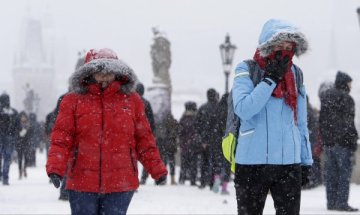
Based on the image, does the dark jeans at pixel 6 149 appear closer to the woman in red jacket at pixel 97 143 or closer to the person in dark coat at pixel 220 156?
the person in dark coat at pixel 220 156

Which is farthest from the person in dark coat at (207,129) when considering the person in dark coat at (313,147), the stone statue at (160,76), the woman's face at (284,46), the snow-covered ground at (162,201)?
the woman's face at (284,46)

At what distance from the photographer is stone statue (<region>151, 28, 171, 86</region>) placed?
2077 centimetres

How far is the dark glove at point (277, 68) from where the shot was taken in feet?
13.0

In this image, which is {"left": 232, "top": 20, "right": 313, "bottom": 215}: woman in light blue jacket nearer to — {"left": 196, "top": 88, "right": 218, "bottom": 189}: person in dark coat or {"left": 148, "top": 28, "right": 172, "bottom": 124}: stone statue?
{"left": 196, "top": 88, "right": 218, "bottom": 189}: person in dark coat

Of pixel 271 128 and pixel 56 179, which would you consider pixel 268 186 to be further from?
pixel 56 179

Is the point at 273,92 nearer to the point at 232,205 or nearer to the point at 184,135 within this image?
the point at 232,205

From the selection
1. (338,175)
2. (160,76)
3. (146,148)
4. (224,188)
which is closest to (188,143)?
(224,188)

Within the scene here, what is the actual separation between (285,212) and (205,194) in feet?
24.3

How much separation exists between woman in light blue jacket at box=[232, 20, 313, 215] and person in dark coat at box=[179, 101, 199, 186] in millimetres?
8983

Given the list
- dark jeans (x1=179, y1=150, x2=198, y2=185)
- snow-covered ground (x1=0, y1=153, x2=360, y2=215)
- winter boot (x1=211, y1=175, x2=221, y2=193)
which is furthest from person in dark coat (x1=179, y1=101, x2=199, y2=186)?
winter boot (x1=211, y1=175, x2=221, y2=193)

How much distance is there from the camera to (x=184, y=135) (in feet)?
45.6

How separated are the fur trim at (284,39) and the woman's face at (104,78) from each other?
2.90ft

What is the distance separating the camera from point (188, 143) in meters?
13.7

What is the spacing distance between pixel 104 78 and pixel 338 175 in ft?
18.6
